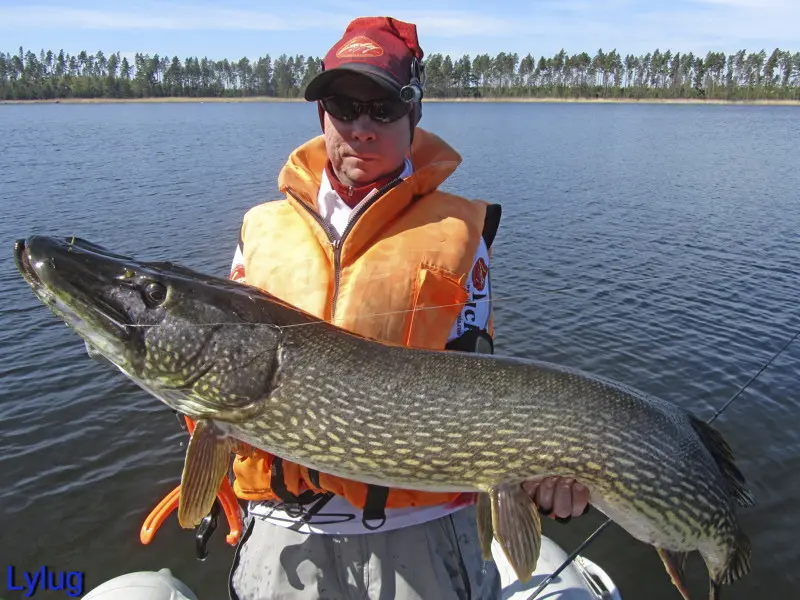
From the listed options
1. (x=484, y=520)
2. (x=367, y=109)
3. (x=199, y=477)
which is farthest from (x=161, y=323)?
(x=484, y=520)

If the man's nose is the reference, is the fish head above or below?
below

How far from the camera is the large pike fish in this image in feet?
6.51

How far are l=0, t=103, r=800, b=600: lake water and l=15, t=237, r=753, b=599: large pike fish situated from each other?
10.7 feet

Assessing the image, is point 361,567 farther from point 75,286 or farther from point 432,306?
point 75,286

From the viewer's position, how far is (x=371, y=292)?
2.26 m

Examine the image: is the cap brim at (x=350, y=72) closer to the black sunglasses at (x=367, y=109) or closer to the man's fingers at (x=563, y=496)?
the black sunglasses at (x=367, y=109)

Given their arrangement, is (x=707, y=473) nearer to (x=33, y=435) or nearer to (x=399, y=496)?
(x=399, y=496)

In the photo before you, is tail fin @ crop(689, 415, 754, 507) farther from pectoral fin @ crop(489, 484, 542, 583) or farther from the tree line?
the tree line

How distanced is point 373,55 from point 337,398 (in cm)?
135

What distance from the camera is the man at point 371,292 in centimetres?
216

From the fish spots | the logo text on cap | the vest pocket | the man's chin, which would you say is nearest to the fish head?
the vest pocket

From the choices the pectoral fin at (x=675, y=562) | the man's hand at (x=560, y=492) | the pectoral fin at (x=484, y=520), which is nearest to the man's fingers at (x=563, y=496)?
the man's hand at (x=560, y=492)

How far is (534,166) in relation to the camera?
21.8 metres

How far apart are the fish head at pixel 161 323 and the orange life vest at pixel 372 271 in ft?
1.09
